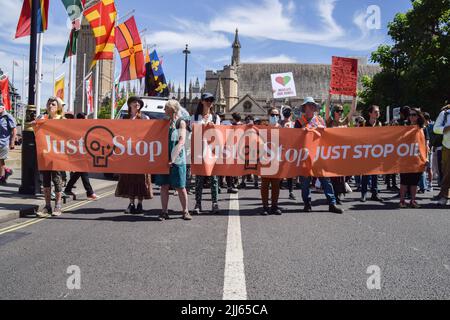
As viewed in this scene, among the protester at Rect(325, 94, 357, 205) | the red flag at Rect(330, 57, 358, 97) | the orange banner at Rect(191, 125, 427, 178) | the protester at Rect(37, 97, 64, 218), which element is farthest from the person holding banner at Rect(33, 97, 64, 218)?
the red flag at Rect(330, 57, 358, 97)

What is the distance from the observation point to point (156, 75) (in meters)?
26.4

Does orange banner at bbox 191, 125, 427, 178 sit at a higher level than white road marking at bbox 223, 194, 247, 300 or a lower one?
higher

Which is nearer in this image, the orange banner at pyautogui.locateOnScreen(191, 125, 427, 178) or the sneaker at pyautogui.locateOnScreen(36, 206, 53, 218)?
the sneaker at pyautogui.locateOnScreen(36, 206, 53, 218)

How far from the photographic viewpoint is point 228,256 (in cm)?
490

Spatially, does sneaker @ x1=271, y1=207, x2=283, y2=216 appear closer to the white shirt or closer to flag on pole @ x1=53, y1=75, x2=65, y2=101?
the white shirt

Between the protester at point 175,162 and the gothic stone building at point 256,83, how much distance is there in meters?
94.6

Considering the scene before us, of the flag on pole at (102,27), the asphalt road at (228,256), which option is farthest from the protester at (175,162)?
the flag on pole at (102,27)

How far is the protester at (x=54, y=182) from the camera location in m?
7.66

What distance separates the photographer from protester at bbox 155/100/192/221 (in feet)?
24.0

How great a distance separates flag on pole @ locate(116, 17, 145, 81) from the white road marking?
46.9 ft

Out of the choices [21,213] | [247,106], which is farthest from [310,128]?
[247,106]

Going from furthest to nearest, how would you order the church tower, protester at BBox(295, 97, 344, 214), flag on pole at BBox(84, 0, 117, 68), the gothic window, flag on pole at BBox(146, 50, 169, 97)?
1. the church tower
2. the gothic window
3. flag on pole at BBox(146, 50, 169, 97)
4. flag on pole at BBox(84, 0, 117, 68)
5. protester at BBox(295, 97, 344, 214)
